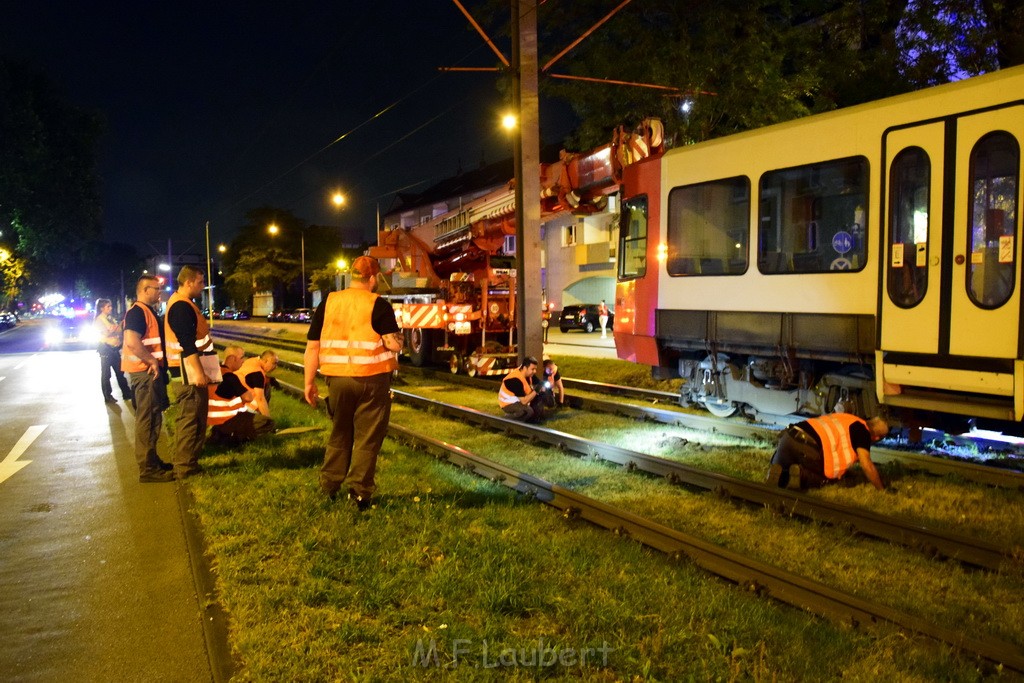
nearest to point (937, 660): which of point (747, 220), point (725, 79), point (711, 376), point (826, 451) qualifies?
point (826, 451)

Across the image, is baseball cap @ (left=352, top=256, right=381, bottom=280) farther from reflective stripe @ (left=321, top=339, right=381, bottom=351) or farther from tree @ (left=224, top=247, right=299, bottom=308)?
tree @ (left=224, top=247, right=299, bottom=308)

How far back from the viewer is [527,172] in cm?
1150

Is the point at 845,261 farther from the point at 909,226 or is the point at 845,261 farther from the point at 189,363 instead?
the point at 189,363

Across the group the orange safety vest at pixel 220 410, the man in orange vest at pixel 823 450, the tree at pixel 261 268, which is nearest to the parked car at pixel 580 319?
the orange safety vest at pixel 220 410

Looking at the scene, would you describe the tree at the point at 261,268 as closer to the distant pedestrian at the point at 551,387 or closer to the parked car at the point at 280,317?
the parked car at the point at 280,317

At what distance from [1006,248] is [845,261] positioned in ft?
4.85

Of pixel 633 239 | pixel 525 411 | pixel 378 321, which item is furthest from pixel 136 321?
pixel 633 239

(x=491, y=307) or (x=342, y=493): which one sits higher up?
(x=491, y=307)

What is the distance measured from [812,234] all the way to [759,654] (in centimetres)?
527

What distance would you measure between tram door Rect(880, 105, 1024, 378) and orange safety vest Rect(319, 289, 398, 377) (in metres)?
A: 4.52

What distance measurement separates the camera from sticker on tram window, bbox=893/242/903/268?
6.86 m

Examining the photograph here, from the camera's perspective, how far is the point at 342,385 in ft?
18.4

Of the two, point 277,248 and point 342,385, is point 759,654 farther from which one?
point 277,248

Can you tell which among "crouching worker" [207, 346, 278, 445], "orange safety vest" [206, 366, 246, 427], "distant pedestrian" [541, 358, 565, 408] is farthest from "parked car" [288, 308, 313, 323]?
"orange safety vest" [206, 366, 246, 427]
